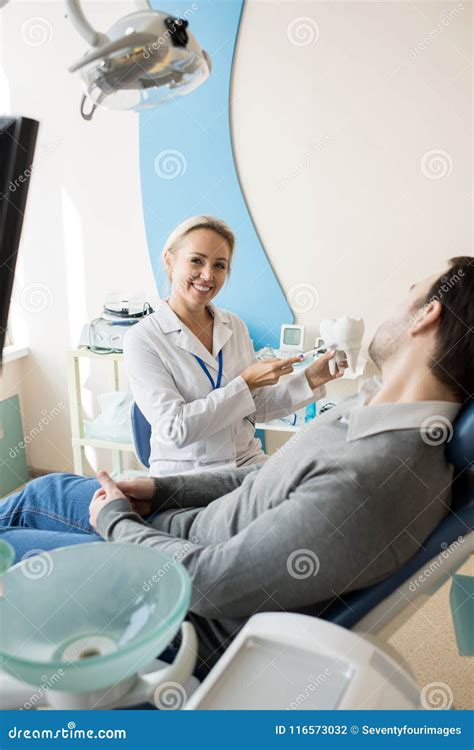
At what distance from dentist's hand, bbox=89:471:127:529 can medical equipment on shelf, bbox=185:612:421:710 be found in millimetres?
500

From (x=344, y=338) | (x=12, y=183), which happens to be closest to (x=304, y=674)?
(x=12, y=183)

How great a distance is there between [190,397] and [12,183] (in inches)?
44.0

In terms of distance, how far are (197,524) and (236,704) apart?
563mm

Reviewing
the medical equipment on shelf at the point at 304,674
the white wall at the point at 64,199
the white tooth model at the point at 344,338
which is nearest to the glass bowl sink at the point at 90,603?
the medical equipment on shelf at the point at 304,674

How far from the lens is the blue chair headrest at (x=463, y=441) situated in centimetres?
108

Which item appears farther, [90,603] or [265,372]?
[265,372]

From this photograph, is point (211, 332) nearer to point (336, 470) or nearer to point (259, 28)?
point (336, 470)

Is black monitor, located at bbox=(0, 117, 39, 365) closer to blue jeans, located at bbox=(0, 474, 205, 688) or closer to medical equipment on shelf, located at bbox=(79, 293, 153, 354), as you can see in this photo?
blue jeans, located at bbox=(0, 474, 205, 688)

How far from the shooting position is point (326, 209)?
269 centimetres

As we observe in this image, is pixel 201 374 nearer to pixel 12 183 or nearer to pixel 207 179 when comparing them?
pixel 12 183

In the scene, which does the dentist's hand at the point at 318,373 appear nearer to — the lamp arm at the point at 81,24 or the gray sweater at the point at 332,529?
the gray sweater at the point at 332,529

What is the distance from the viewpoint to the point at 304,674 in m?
0.86

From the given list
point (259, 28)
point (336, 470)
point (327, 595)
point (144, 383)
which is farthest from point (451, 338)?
point (259, 28)

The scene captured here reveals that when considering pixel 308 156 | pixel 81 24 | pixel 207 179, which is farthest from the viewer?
pixel 207 179
